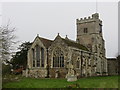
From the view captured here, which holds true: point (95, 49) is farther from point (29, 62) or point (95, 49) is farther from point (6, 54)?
point (6, 54)

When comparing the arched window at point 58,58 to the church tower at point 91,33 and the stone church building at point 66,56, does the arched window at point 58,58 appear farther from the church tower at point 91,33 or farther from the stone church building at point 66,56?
the church tower at point 91,33

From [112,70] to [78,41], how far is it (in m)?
12.8

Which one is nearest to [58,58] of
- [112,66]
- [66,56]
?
[66,56]

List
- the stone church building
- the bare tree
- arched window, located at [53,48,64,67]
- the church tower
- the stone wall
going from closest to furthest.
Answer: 1. the bare tree
2. the stone church building
3. arched window, located at [53,48,64,67]
4. the church tower
5. the stone wall

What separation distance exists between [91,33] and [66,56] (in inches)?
526

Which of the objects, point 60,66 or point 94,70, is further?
point 94,70

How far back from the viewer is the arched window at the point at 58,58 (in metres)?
37.8

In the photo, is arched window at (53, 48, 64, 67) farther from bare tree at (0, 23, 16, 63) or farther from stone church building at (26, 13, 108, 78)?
bare tree at (0, 23, 16, 63)

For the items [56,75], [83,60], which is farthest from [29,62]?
[83,60]

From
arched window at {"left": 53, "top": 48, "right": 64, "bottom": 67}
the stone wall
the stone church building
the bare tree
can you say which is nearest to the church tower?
the stone church building

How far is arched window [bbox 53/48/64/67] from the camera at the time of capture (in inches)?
1487

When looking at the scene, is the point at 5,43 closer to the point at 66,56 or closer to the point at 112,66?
the point at 66,56

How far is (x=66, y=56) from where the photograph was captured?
121ft

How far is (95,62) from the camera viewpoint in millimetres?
45781
